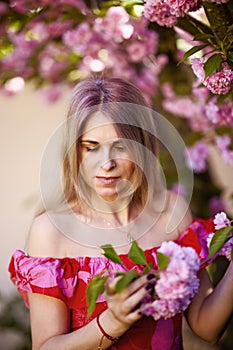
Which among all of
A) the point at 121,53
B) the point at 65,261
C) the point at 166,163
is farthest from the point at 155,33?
the point at 65,261

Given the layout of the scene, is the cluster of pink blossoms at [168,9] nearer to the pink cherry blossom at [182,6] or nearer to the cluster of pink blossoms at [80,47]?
the pink cherry blossom at [182,6]

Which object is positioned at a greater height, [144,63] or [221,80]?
[221,80]

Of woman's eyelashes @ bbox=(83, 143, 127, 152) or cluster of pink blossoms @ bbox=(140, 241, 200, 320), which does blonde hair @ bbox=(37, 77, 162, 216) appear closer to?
woman's eyelashes @ bbox=(83, 143, 127, 152)

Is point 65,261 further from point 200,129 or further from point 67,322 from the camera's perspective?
point 200,129

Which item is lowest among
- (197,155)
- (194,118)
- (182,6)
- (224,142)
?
(197,155)

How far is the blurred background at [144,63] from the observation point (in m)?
1.73

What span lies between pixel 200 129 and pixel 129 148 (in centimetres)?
156

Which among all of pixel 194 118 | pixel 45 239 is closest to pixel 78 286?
pixel 45 239

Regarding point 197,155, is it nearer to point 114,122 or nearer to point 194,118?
point 194,118

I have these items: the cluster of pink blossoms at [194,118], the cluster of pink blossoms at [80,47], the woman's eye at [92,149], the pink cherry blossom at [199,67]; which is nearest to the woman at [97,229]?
the woman's eye at [92,149]

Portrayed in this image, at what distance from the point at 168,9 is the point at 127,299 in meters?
0.76

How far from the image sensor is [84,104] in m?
1.63

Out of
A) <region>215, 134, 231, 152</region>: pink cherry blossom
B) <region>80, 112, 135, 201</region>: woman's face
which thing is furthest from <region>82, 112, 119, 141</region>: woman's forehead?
<region>215, 134, 231, 152</region>: pink cherry blossom

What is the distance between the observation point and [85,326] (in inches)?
58.2
